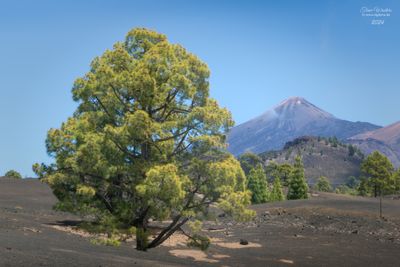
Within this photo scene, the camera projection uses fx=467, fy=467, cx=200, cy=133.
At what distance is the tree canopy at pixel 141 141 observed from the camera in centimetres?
1839

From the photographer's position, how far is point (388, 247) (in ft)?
105

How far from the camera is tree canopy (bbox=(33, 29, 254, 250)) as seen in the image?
18391 millimetres

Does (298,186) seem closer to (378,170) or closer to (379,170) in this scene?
(378,170)

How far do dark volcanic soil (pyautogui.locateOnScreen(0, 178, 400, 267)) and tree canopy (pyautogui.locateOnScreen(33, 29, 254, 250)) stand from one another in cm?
230

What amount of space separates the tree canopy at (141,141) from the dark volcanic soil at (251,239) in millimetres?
2298

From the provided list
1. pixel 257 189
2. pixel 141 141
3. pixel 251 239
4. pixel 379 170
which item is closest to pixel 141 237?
pixel 141 141

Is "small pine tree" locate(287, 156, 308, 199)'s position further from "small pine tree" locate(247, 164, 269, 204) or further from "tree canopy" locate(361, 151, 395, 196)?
"tree canopy" locate(361, 151, 395, 196)

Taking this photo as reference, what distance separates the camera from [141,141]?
19000mm

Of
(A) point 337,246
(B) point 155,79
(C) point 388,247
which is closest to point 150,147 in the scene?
(B) point 155,79

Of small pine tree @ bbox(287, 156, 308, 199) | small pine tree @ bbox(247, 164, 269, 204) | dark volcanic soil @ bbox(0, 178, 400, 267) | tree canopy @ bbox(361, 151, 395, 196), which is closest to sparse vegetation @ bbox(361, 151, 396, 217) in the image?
tree canopy @ bbox(361, 151, 395, 196)

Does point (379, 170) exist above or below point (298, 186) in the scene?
above

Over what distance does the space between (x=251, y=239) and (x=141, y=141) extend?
67.7ft

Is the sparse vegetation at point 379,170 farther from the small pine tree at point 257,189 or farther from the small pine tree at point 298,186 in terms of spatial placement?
the small pine tree at point 257,189

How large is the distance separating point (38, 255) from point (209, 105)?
9.16 metres
